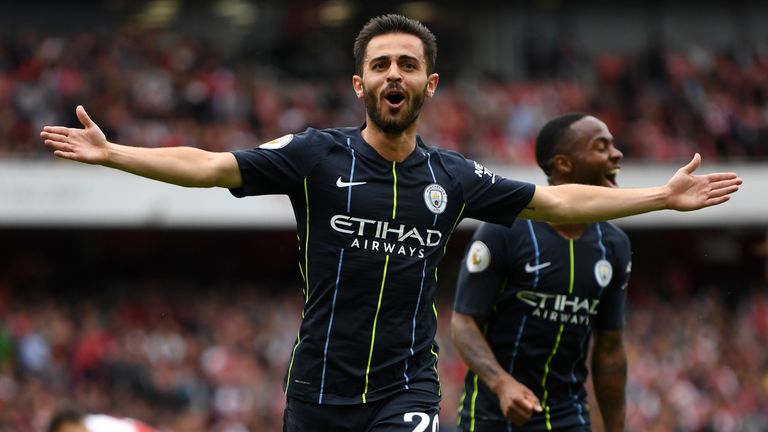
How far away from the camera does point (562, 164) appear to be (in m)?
6.91

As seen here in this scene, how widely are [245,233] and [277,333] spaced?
6110mm

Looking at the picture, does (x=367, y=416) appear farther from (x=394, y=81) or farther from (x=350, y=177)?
(x=394, y=81)

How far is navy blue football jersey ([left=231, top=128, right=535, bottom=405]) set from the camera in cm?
550

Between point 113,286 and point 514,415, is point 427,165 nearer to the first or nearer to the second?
point 514,415

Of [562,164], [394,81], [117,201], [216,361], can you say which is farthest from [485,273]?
[117,201]

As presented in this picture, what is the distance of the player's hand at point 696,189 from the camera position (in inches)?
222

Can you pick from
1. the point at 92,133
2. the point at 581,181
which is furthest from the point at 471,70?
the point at 92,133

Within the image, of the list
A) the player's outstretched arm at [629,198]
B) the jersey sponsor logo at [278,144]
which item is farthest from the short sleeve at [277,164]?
the player's outstretched arm at [629,198]

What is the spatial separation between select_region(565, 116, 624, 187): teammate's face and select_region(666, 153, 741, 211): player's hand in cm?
116

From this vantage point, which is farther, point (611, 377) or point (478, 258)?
point (611, 377)

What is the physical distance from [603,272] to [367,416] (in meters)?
1.85

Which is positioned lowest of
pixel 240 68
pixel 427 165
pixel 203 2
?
pixel 427 165

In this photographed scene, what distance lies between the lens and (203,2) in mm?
28609

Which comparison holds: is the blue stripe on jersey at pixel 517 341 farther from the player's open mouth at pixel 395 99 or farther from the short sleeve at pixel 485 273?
the player's open mouth at pixel 395 99
